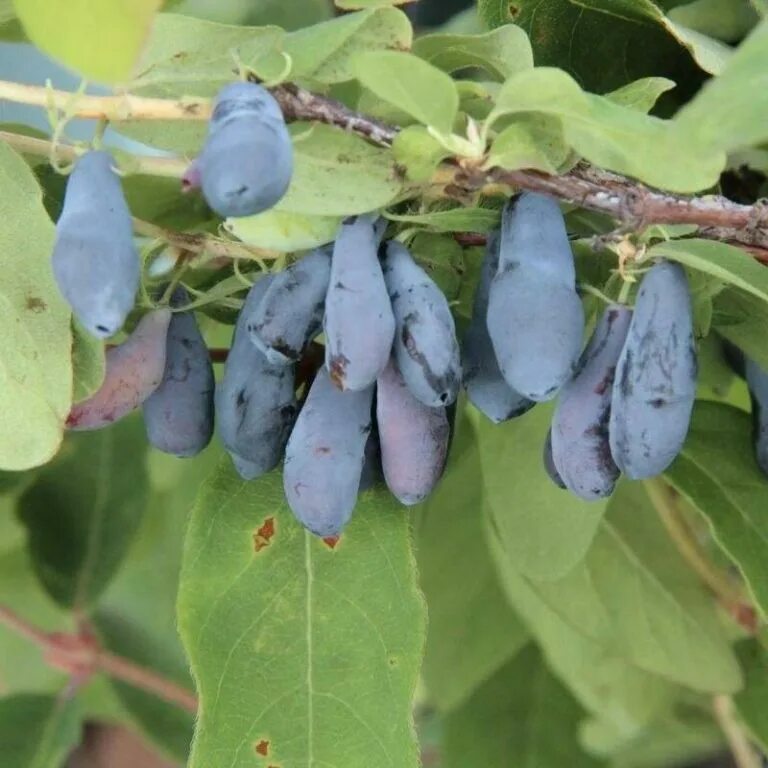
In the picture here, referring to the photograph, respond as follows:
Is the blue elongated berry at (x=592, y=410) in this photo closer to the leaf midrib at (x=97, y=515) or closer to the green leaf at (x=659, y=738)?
the leaf midrib at (x=97, y=515)

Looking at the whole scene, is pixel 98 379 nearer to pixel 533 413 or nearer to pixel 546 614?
pixel 533 413

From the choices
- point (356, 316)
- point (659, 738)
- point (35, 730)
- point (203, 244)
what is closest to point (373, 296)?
point (356, 316)

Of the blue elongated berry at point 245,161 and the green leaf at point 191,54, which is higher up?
the blue elongated berry at point 245,161

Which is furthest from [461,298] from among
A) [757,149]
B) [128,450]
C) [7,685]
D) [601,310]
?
[7,685]

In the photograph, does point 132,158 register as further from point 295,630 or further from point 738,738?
point 738,738

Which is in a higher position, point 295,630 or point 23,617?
point 295,630

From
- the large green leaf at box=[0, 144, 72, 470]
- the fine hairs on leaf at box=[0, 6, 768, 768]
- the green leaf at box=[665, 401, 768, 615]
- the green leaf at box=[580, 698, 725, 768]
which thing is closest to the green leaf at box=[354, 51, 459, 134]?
the fine hairs on leaf at box=[0, 6, 768, 768]


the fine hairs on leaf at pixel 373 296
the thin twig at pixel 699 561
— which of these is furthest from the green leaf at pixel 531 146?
the thin twig at pixel 699 561
